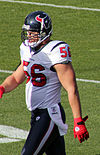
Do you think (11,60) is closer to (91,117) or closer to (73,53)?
(73,53)

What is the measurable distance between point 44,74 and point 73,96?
449mm

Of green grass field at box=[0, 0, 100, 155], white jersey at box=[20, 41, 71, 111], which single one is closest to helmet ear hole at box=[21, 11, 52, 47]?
white jersey at box=[20, 41, 71, 111]

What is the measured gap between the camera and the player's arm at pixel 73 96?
6.66m

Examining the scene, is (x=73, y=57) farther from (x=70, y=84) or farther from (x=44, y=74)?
(x=70, y=84)

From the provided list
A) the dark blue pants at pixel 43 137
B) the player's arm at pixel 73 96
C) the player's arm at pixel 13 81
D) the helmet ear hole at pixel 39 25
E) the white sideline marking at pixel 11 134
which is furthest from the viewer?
the white sideline marking at pixel 11 134

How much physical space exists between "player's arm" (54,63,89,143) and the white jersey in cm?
10

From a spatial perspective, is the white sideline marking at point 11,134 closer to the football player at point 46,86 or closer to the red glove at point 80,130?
the football player at point 46,86

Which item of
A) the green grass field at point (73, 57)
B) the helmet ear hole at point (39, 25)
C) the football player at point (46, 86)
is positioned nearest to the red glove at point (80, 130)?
the football player at point (46, 86)

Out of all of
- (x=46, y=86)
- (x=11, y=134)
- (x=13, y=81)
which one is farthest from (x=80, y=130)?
(x=11, y=134)

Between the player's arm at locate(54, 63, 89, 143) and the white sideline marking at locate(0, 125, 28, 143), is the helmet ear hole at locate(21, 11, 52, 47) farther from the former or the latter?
the white sideline marking at locate(0, 125, 28, 143)

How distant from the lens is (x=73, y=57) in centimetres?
1421

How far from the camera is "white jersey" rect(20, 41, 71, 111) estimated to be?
6797 millimetres

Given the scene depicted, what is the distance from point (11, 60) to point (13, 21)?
3.31 meters

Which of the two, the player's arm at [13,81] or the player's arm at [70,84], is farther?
the player's arm at [13,81]
